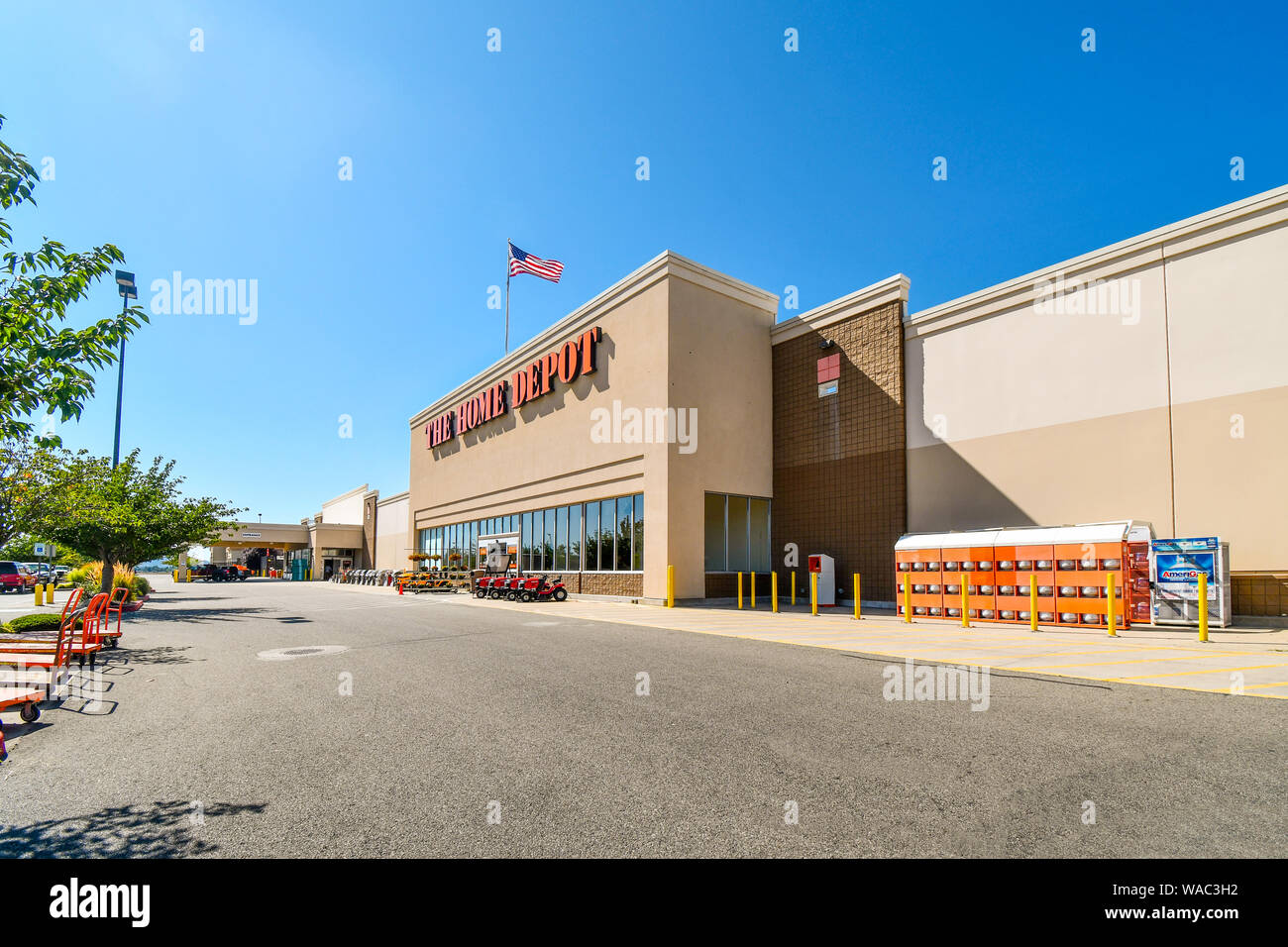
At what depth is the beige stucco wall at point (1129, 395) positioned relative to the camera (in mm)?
14797

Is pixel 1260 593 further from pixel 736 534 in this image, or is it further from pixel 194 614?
pixel 194 614

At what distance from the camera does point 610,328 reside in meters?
26.8

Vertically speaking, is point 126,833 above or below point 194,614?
above

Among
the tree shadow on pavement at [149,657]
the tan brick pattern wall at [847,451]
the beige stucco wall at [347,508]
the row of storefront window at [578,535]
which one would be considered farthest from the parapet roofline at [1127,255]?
the beige stucco wall at [347,508]

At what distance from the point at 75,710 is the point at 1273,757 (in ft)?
36.5

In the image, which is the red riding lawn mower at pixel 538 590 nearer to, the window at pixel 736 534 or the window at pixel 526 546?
the window at pixel 526 546

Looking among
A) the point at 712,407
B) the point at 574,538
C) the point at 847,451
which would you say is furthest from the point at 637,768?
the point at 574,538

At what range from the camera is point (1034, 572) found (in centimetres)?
1548

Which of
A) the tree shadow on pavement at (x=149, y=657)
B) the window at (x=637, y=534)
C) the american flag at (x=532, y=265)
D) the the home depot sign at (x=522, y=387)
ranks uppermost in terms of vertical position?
the american flag at (x=532, y=265)

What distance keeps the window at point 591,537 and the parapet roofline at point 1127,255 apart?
13.3 metres

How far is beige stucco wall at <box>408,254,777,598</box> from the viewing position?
2305 centimetres

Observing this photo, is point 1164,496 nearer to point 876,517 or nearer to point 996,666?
point 876,517

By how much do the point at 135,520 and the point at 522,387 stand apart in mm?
16244
